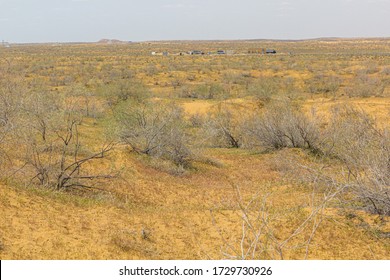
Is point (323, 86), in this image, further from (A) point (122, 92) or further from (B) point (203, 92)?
(A) point (122, 92)

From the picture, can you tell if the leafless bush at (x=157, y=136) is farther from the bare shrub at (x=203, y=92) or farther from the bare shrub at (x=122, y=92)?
the bare shrub at (x=203, y=92)

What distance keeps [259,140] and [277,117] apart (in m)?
1.14

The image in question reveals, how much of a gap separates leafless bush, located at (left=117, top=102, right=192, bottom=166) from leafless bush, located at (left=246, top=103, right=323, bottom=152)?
331cm

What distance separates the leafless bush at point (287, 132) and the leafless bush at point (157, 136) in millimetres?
3309

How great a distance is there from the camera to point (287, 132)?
1491 cm

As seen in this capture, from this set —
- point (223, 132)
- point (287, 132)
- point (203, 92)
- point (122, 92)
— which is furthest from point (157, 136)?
point (203, 92)

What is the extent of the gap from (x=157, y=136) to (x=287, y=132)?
199 inches

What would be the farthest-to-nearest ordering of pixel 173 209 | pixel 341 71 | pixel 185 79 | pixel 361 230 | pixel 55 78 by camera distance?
pixel 341 71 < pixel 185 79 < pixel 55 78 < pixel 173 209 < pixel 361 230

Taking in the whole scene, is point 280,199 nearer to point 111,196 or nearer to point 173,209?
point 173,209

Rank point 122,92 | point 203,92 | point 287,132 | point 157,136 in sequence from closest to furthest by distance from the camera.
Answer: point 157,136
point 287,132
point 122,92
point 203,92

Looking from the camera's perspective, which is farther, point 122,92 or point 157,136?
point 122,92

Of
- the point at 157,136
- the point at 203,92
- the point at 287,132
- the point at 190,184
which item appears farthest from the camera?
the point at 203,92

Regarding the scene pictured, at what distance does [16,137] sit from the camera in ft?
31.9

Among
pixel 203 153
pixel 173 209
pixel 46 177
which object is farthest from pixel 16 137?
pixel 203 153
